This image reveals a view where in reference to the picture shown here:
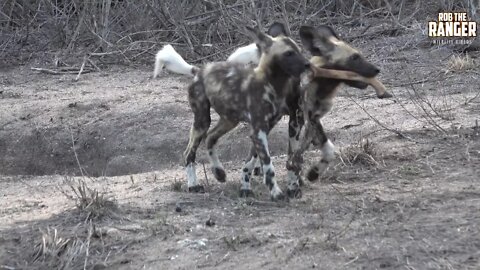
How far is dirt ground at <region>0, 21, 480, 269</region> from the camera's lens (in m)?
4.62

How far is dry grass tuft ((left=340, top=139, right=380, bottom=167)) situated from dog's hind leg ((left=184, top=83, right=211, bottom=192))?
1018 mm

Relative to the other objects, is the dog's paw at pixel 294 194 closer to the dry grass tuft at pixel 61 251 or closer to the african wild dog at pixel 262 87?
the african wild dog at pixel 262 87

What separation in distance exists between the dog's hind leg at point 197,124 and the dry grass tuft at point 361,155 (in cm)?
102

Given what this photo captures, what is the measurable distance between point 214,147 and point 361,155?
3.41ft

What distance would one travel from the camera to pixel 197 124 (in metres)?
6.03

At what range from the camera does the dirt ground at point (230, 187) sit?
462 centimetres

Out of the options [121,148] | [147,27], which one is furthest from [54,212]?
[147,27]

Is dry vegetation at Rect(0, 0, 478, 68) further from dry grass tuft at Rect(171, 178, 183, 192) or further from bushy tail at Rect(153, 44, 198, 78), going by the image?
dry grass tuft at Rect(171, 178, 183, 192)

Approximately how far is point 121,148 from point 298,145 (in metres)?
2.43

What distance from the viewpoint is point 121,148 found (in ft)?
25.3

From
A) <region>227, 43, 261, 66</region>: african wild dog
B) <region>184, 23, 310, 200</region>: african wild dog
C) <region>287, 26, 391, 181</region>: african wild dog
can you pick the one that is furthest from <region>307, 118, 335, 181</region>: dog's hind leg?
<region>227, 43, 261, 66</region>: african wild dog

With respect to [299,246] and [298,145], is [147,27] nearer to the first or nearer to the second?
[298,145]

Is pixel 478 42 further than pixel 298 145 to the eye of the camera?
Yes

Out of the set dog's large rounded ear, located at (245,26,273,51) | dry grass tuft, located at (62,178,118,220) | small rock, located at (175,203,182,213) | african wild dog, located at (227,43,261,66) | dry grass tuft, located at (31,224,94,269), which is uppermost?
dog's large rounded ear, located at (245,26,273,51)
